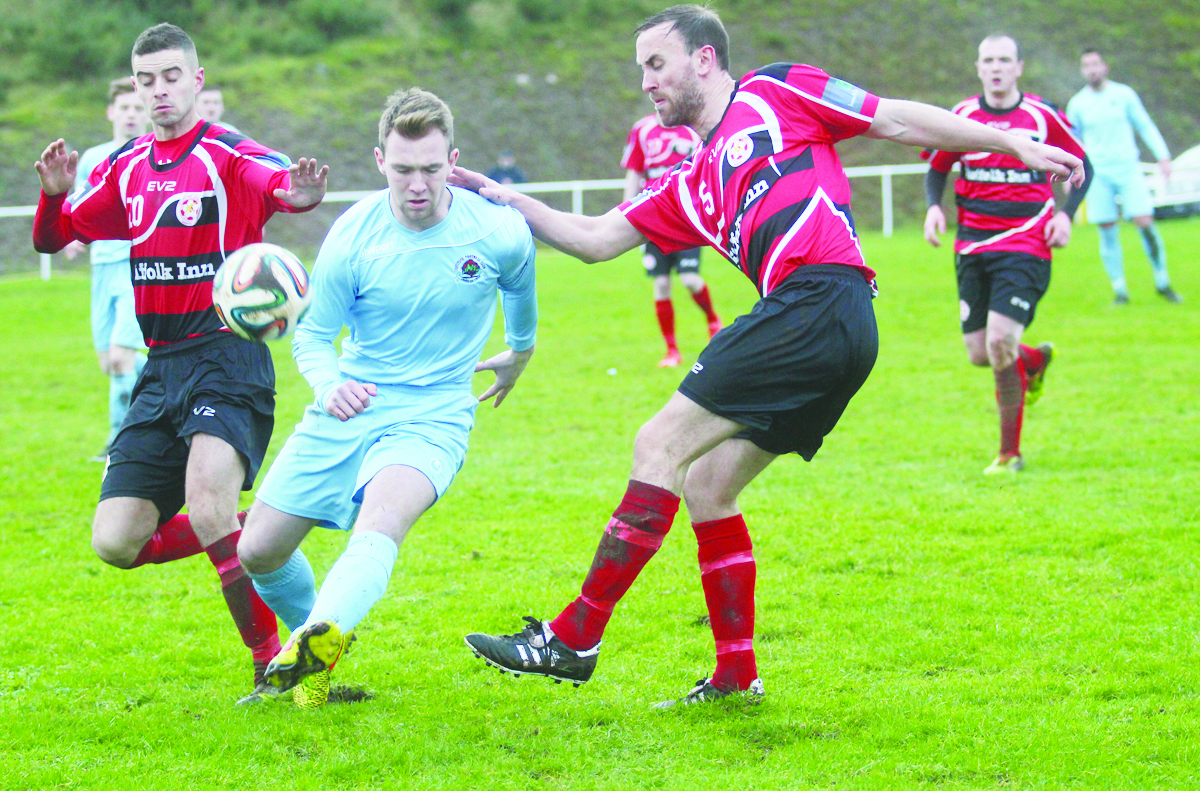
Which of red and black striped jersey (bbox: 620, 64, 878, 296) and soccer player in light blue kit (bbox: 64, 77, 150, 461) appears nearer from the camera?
red and black striped jersey (bbox: 620, 64, 878, 296)

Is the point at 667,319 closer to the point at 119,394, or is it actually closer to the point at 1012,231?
the point at 1012,231

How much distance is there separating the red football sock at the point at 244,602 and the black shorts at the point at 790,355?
172cm

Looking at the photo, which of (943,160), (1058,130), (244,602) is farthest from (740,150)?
(1058,130)

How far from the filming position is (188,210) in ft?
14.7

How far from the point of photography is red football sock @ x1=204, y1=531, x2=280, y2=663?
4316mm

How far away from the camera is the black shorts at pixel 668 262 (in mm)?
11555

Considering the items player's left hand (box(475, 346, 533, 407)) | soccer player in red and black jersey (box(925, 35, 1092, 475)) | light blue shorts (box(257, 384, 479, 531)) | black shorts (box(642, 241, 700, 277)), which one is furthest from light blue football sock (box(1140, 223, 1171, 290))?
light blue shorts (box(257, 384, 479, 531))

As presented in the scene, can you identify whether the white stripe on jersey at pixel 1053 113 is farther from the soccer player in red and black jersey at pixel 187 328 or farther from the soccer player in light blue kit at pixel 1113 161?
the soccer player in light blue kit at pixel 1113 161

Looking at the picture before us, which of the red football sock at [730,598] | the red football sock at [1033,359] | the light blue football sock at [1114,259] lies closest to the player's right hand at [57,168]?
the red football sock at [730,598]

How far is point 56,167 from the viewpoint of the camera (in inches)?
181

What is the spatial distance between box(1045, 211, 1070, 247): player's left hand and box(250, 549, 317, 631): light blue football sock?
499cm

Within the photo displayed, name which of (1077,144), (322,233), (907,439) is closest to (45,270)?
(322,233)

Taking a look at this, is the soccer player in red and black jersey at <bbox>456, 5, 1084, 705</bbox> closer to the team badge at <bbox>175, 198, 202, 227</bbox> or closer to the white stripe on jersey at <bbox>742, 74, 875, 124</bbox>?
the white stripe on jersey at <bbox>742, 74, 875, 124</bbox>

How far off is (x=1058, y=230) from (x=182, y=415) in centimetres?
530
